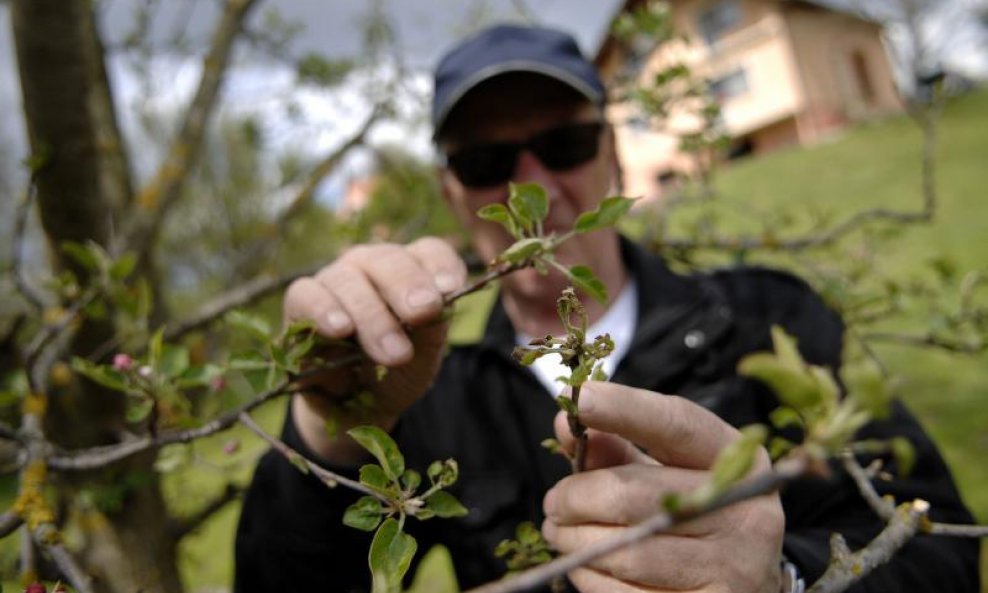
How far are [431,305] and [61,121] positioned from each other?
56.2 inches

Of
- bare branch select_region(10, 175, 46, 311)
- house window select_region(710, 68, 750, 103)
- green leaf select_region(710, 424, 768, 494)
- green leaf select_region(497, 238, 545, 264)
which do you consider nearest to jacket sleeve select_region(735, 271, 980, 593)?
green leaf select_region(497, 238, 545, 264)

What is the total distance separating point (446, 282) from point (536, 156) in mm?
1144

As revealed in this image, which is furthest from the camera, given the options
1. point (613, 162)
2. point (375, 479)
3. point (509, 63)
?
point (613, 162)

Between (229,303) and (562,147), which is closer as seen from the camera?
(562,147)

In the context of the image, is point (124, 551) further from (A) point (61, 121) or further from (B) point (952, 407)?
(B) point (952, 407)

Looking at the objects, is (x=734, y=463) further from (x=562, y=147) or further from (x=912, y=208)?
(x=912, y=208)

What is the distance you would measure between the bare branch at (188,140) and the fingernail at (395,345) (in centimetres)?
167

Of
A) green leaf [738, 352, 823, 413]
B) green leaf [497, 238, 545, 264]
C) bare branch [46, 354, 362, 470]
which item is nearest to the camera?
green leaf [738, 352, 823, 413]

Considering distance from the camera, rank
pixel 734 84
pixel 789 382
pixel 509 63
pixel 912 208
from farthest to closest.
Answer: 1. pixel 734 84
2. pixel 912 208
3. pixel 509 63
4. pixel 789 382

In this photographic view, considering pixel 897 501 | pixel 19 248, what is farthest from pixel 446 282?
pixel 897 501

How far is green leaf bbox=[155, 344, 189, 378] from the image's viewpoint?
1.10 metres

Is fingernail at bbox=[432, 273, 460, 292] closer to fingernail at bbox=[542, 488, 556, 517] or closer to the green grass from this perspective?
fingernail at bbox=[542, 488, 556, 517]

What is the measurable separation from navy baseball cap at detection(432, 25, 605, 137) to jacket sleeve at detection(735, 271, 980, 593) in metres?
1.15

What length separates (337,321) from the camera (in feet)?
3.64
